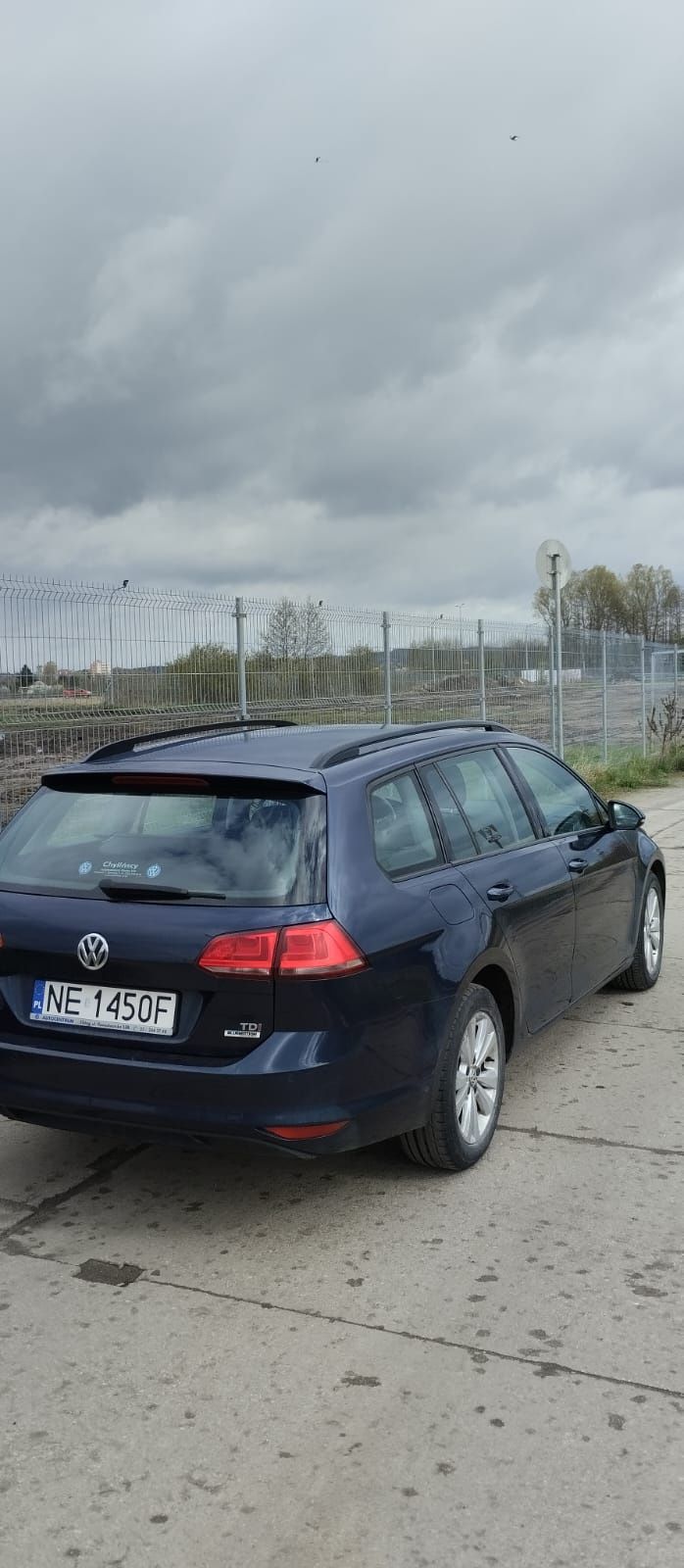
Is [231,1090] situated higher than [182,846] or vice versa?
[182,846]

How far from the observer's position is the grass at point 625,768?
19109 millimetres

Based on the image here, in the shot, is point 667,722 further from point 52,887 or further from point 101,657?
point 52,887

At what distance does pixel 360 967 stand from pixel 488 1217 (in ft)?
3.16

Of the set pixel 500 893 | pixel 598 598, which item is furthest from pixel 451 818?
pixel 598 598

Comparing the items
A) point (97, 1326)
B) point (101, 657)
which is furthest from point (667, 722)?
point (97, 1326)

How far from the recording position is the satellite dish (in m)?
15.4

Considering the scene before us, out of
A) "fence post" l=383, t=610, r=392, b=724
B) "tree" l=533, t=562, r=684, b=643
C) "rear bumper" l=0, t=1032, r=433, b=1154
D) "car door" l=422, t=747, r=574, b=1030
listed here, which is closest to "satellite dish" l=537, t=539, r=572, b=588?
"fence post" l=383, t=610, r=392, b=724

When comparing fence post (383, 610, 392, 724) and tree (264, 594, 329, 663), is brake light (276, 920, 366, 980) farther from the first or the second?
fence post (383, 610, 392, 724)

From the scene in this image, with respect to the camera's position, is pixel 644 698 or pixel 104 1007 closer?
pixel 104 1007

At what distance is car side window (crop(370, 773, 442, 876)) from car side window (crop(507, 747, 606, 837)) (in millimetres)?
1136

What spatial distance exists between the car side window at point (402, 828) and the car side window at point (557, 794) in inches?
44.7

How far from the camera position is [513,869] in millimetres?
4770

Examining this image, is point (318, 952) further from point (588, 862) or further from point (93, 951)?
point (588, 862)

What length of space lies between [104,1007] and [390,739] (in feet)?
5.01
